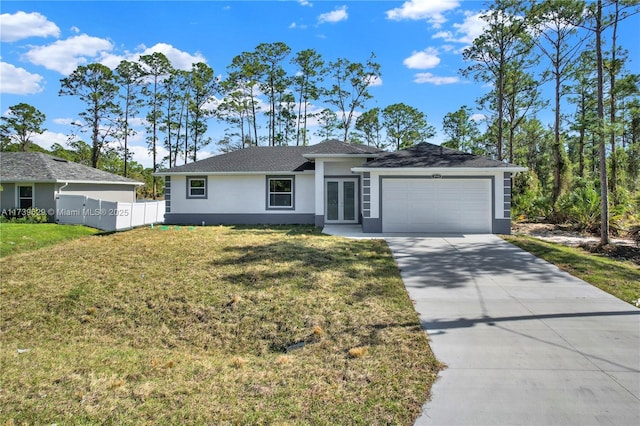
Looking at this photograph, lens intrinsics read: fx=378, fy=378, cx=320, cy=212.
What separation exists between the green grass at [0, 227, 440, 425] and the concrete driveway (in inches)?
12.8

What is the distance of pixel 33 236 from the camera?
539 inches

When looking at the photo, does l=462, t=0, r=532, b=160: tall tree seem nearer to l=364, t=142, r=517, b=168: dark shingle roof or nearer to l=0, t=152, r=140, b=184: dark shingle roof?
l=364, t=142, r=517, b=168: dark shingle roof

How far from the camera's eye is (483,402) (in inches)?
137

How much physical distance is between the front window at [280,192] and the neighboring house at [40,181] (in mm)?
10956

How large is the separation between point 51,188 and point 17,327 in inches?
651

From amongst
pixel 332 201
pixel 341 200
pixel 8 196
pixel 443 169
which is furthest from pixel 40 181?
pixel 443 169

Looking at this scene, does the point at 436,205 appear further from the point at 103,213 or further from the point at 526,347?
the point at 103,213

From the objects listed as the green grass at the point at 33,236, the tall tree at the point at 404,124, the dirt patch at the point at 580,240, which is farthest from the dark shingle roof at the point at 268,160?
the tall tree at the point at 404,124

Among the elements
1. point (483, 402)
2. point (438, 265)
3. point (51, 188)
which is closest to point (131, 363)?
point (483, 402)

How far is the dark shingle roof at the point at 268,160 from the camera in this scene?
56.1 ft

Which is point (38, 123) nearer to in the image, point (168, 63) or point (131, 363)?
point (168, 63)

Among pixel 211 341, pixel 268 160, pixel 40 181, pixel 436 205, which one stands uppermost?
pixel 268 160

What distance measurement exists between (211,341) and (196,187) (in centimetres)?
1435

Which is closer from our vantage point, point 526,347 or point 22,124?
point 526,347
